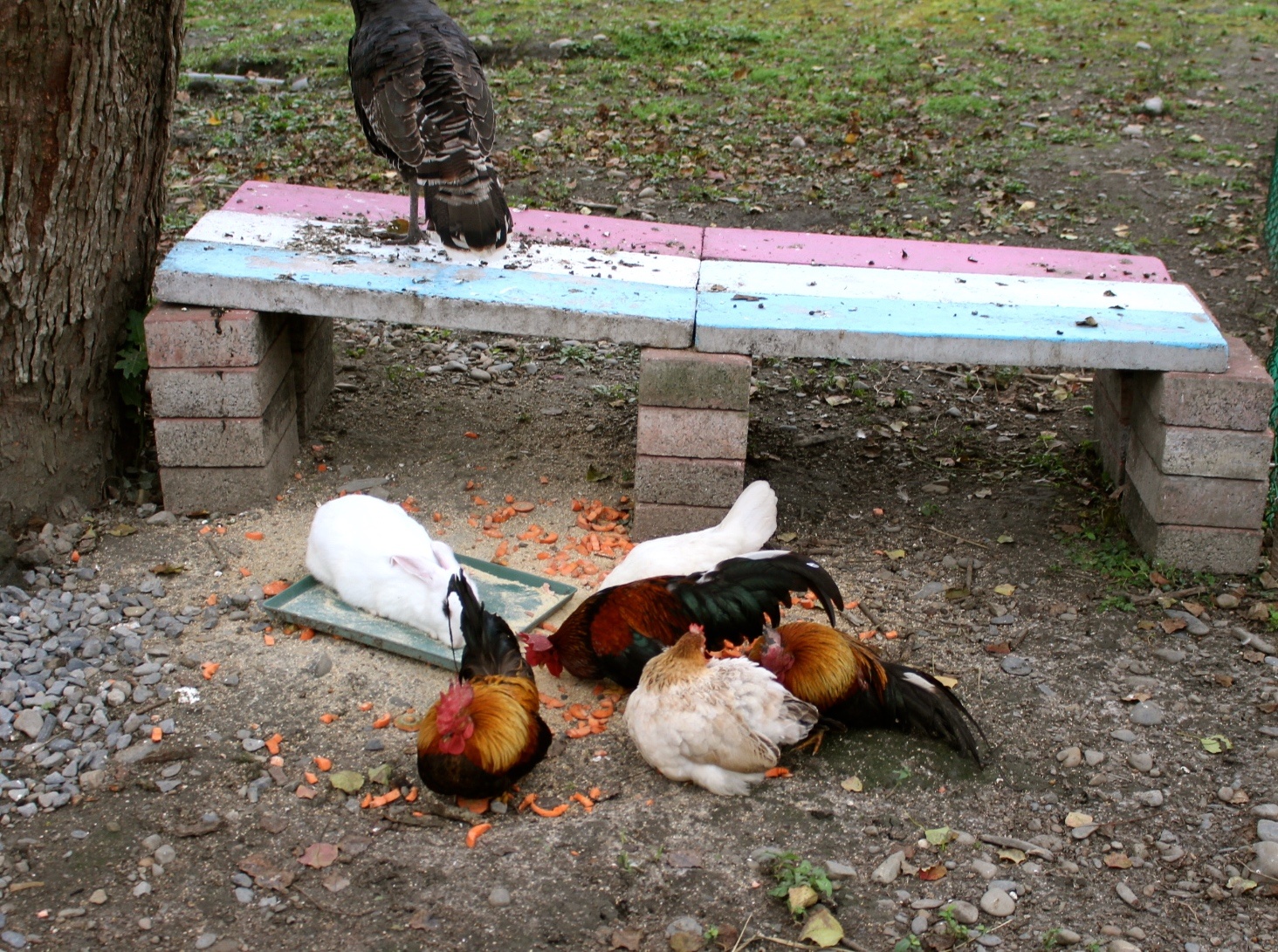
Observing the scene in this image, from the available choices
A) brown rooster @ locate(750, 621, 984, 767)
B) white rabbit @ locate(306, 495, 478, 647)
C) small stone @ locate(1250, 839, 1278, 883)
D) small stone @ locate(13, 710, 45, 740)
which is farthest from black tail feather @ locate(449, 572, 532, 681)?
small stone @ locate(1250, 839, 1278, 883)

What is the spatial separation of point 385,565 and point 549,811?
3.61 ft

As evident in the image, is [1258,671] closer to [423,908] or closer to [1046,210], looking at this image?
[423,908]

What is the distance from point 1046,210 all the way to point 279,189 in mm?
5187

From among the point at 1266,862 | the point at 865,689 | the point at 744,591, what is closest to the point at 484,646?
the point at 744,591

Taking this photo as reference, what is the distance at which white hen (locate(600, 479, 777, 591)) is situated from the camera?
13.3ft

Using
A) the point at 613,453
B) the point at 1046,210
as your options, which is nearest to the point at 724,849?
the point at 613,453

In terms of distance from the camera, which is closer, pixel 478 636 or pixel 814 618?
pixel 478 636

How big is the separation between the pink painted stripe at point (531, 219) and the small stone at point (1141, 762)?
258 centimetres

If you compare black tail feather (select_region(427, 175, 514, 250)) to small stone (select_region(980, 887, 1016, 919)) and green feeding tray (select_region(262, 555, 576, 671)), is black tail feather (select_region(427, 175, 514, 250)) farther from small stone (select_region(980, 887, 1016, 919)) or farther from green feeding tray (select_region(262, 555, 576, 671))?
small stone (select_region(980, 887, 1016, 919))

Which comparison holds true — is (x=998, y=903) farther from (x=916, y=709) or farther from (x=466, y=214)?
(x=466, y=214)

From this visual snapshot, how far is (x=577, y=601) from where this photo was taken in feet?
14.3

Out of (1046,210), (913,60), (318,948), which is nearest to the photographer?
(318,948)

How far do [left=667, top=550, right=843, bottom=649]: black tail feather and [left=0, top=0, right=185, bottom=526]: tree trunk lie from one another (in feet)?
8.00

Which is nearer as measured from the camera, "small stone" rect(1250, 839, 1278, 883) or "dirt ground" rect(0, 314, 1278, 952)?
"dirt ground" rect(0, 314, 1278, 952)
